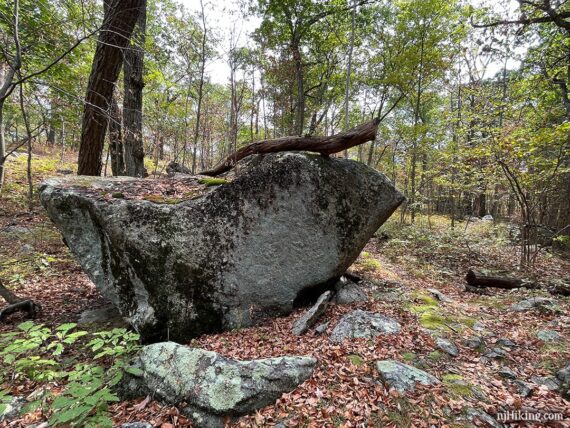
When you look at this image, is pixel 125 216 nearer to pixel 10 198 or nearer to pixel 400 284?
pixel 400 284

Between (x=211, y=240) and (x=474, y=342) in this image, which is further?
(x=211, y=240)

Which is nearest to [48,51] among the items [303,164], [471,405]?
[303,164]

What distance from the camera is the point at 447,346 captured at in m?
3.97

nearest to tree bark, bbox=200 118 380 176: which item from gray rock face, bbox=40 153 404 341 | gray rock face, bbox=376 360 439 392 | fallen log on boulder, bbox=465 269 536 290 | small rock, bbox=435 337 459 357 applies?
gray rock face, bbox=40 153 404 341

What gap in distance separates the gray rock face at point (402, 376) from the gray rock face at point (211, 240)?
210 centimetres

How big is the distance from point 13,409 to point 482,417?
5.15m

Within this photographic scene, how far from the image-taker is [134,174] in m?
8.12

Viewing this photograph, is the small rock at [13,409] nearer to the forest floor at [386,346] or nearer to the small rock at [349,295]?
the forest floor at [386,346]

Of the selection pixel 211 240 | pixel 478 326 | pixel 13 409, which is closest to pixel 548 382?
pixel 478 326

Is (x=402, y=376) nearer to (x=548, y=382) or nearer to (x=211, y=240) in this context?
(x=548, y=382)

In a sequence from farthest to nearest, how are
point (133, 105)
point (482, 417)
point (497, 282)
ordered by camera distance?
point (133, 105)
point (497, 282)
point (482, 417)

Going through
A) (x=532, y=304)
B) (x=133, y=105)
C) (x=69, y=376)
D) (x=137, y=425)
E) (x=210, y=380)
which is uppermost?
(x=133, y=105)

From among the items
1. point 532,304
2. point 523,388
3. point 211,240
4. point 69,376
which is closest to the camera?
point 69,376

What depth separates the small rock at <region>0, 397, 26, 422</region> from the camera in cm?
297
